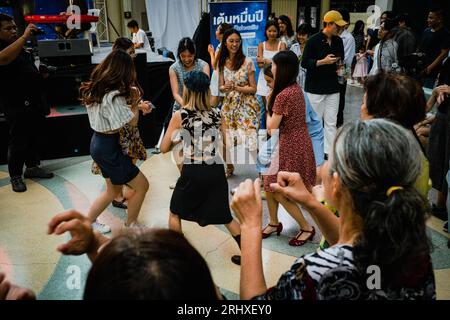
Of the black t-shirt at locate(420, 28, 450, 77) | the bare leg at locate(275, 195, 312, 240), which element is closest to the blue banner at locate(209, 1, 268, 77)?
the black t-shirt at locate(420, 28, 450, 77)

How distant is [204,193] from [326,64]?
Answer: 247 centimetres

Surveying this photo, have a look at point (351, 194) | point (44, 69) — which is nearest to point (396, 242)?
point (351, 194)

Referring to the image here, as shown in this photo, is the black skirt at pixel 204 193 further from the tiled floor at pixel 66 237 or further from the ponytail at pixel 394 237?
the ponytail at pixel 394 237

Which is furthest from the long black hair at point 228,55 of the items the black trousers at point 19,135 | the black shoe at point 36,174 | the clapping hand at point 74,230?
the clapping hand at point 74,230

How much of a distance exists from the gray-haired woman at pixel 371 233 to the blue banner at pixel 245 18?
4.46 metres

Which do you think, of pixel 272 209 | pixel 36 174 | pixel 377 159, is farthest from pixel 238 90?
pixel 377 159

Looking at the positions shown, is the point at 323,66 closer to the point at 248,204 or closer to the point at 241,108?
the point at 241,108

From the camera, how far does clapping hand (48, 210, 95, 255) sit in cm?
109

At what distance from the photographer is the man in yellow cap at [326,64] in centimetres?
423

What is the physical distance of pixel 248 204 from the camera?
1204mm

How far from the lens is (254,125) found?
430 centimetres

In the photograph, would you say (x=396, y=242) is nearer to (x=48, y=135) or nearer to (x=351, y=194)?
(x=351, y=194)

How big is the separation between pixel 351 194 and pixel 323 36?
3571 millimetres

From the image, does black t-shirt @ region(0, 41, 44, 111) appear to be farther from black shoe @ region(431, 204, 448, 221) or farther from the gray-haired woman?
black shoe @ region(431, 204, 448, 221)
